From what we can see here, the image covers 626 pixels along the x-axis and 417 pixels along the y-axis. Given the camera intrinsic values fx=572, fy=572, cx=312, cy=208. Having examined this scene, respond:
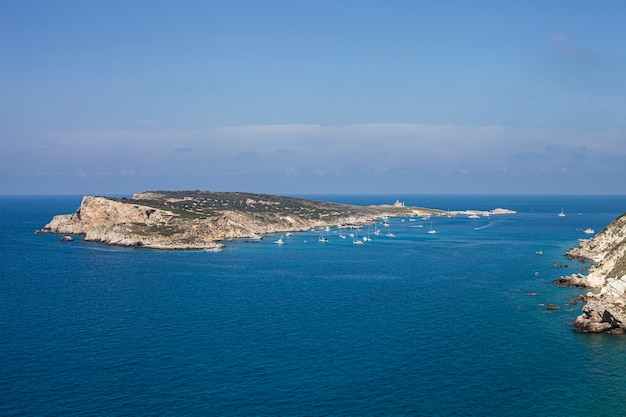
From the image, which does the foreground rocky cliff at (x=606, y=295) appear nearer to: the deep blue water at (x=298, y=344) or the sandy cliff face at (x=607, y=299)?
the sandy cliff face at (x=607, y=299)

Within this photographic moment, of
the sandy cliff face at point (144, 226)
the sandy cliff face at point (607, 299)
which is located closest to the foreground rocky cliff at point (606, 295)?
the sandy cliff face at point (607, 299)

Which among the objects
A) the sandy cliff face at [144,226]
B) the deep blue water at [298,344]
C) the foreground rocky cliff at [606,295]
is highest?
the sandy cliff face at [144,226]

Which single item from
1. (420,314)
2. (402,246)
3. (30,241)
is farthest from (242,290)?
(30,241)

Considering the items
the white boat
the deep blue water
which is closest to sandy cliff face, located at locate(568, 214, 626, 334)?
the deep blue water

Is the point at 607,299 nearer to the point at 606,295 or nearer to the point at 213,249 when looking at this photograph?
the point at 606,295

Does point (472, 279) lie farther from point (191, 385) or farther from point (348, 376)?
point (191, 385)

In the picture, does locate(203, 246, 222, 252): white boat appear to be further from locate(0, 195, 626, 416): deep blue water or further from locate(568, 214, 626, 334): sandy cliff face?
locate(568, 214, 626, 334): sandy cliff face

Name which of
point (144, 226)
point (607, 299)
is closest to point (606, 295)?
point (607, 299)

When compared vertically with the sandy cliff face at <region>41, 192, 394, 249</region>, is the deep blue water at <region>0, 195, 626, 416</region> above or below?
below
